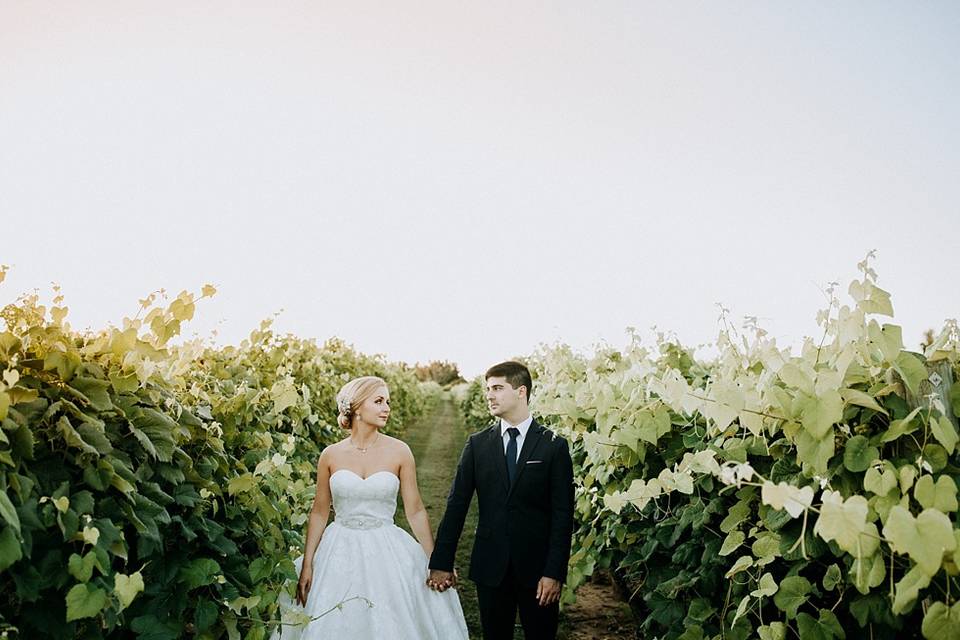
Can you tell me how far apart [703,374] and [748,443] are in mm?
2151

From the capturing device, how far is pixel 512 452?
3918mm

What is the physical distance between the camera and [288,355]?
26.6 feet

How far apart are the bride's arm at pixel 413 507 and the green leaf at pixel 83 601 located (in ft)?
7.24

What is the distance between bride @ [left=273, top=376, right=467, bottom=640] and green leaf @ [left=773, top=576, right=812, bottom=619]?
85.0 inches

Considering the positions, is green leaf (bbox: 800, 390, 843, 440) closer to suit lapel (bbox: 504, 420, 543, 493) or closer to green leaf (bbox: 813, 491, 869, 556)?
green leaf (bbox: 813, 491, 869, 556)

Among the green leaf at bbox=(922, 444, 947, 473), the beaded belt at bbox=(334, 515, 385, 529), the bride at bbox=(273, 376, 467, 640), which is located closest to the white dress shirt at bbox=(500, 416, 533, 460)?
the bride at bbox=(273, 376, 467, 640)

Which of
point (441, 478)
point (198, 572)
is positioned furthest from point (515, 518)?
point (441, 478)

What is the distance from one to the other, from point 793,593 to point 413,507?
2358 millimetres

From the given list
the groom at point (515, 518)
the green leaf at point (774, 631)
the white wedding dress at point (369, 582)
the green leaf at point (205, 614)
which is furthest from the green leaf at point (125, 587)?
the green leaf at point (774, 631)

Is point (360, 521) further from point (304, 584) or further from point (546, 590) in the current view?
point (546, 590)

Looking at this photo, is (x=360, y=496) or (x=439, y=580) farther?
(x=360, y=496)

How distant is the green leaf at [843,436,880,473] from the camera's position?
7.23 ft

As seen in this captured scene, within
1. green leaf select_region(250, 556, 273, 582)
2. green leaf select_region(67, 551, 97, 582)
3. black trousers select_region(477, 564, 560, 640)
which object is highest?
green leaf select_region(67, 551, 97, 582)

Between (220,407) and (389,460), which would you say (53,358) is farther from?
(389,460)
